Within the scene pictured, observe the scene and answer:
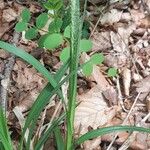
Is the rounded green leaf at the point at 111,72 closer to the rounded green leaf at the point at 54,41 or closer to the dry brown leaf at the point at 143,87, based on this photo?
the dry brown leaf at the point at 143,87

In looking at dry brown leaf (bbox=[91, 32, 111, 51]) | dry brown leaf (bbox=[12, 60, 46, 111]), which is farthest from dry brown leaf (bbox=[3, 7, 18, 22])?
dry brown leaf (bbox=[91, 32, 111, 51])

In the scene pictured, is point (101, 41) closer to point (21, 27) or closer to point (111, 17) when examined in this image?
point (111, 17)

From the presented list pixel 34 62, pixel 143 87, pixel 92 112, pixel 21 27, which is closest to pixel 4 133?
pixel 34 62

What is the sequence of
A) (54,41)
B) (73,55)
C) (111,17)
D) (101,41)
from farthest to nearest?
(111,17) < (101,41) < (54,41) < (73,55)

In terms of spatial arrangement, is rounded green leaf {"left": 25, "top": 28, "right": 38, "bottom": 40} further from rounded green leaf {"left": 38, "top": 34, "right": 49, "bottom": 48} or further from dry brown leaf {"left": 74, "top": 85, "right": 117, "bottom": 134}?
dry brown leaf {"left": 74, "top": 85, "right": 117, "bottom": 134}

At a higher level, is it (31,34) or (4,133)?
(31,34)

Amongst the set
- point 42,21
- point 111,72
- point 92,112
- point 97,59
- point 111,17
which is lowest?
point 92,112
